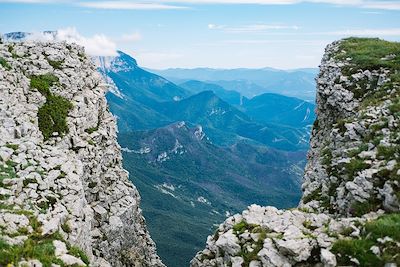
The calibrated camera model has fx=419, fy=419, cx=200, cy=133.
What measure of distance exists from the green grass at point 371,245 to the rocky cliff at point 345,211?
41mm

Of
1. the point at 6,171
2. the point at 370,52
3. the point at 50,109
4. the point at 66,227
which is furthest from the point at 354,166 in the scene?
the point at 50,109

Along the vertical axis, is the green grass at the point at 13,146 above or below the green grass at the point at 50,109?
below

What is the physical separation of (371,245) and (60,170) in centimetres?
1952

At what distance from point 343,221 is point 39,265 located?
15.7 m

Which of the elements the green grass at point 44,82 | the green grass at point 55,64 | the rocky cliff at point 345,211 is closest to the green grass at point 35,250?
the rocky cliff at point 345,211

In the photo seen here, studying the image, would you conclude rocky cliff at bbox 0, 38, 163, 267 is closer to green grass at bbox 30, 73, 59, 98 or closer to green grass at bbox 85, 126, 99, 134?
green grass at bbox 85, 126, 99, 134

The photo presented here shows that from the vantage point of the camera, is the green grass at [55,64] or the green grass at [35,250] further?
the green grass at [55,64]

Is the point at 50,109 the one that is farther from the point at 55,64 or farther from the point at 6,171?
the point at 6,171

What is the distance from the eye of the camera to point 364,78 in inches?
1706

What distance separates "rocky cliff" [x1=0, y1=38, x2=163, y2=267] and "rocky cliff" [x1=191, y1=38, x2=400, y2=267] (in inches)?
358

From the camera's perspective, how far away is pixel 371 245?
20.2m

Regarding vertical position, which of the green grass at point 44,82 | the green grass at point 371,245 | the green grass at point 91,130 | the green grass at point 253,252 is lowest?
the green grass at point 253,252

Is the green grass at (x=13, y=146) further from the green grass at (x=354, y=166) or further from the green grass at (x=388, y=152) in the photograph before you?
the green grass at (x=388, y=152)

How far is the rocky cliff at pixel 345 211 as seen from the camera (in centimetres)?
2062
